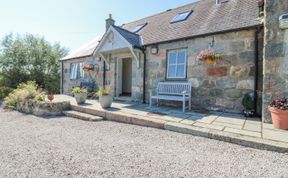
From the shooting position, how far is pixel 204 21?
6898mm

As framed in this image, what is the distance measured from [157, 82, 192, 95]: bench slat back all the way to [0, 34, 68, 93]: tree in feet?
50.5

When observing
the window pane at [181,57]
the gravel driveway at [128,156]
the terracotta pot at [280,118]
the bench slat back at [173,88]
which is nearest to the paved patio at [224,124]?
the terracotta pot at [280,118]

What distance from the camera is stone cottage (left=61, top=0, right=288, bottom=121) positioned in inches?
171

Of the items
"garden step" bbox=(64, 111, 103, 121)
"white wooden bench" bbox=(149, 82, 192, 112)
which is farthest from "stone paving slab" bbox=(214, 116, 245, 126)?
"garden step" bbox=(64, 111, 103, 121)

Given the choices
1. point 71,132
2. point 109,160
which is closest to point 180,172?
point 109,160

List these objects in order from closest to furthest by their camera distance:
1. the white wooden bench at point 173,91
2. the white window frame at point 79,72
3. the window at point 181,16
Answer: the white wooden bench at point 173,91, the window at point 181,16, the white window frame at point 79,72

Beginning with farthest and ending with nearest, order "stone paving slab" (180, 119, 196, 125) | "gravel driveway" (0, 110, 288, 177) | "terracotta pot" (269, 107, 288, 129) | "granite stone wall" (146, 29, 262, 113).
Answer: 1. "granite stone wall" (146, 29, 262, 113)
2. "stone paving slab" (180, 119, 196, 125)
3. "terracotta pot" (269, 107, 288, 129)
4. "gravel driveway" (0, 110, 288, 177)

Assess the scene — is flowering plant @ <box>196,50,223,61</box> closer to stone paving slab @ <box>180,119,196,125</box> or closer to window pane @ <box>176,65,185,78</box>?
window pane @ <box>176,65,185,78</box>

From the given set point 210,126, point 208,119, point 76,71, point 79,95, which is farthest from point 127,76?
point 210,126

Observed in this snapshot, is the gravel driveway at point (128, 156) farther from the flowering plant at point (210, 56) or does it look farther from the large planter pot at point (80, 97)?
the large planter pot at point (80, 97)

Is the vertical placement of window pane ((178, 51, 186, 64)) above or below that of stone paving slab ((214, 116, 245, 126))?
above

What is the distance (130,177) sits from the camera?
7.63ft

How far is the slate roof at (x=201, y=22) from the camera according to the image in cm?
584

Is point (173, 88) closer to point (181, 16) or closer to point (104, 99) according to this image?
point (104, 99)
